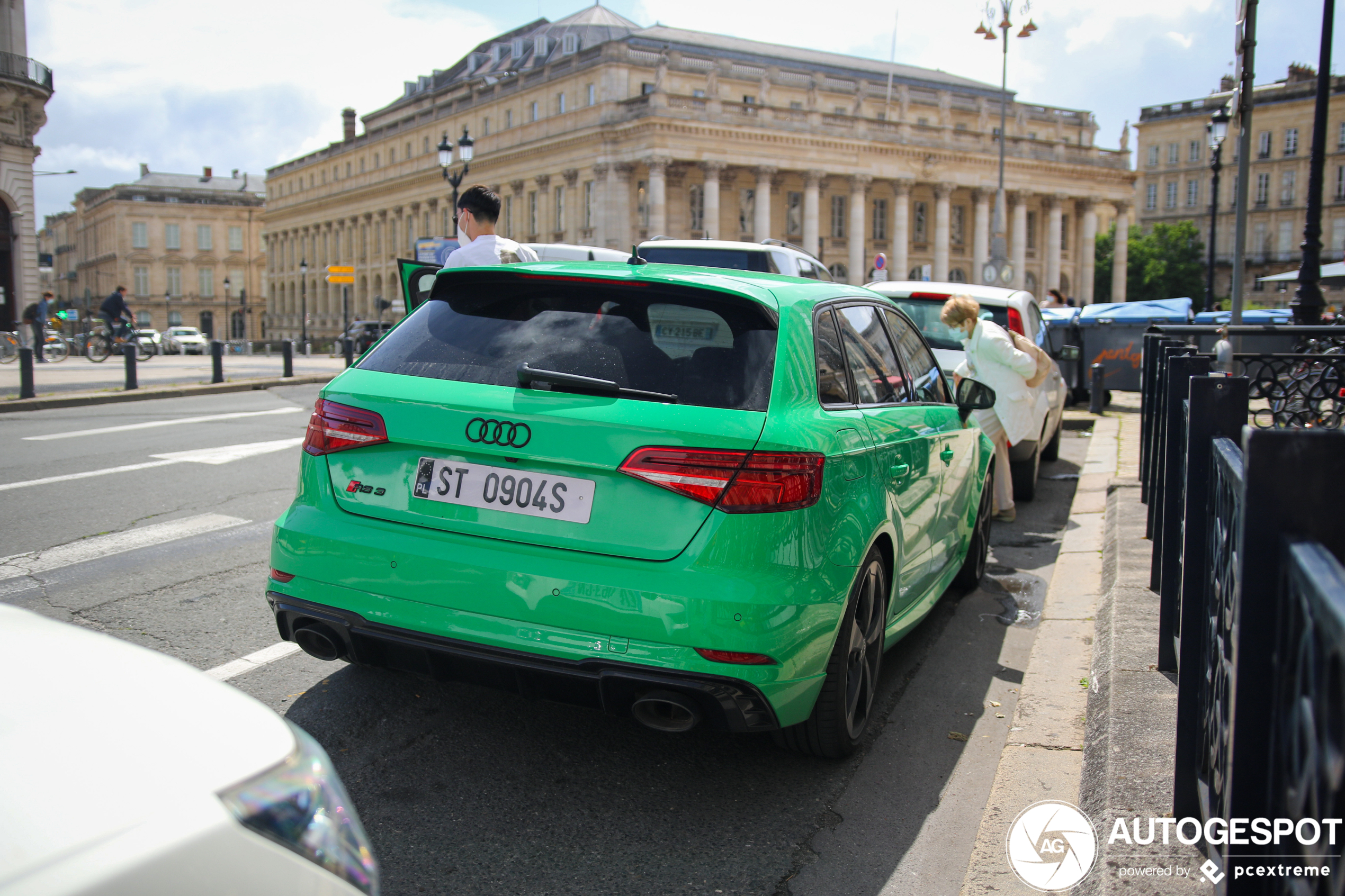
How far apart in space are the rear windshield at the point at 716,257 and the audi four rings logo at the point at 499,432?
1332cm

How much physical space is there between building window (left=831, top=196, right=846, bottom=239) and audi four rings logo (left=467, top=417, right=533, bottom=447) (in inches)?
3168

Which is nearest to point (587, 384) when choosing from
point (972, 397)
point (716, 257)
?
point (972, 397)

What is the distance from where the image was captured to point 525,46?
94250 mm

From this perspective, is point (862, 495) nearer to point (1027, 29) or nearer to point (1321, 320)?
point (1321, 320)

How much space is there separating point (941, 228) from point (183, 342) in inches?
2145

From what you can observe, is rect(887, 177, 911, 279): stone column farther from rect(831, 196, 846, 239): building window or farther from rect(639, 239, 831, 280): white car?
rect(639, 239, 831, 280): white car

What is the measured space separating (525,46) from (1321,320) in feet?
293

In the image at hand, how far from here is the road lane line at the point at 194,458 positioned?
8578 mm

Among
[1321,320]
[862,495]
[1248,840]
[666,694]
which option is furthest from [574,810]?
[1321,320]

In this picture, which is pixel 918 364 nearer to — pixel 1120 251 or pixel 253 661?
pixel 253 661

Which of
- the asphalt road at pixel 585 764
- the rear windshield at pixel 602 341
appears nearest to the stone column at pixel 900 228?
the asphalt road at pixel 585 764

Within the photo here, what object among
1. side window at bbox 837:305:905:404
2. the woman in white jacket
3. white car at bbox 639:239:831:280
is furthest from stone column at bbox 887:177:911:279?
side window at bbox 837:305:905:404

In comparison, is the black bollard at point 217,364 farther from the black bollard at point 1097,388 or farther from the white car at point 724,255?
the black bollard at point 1097,388

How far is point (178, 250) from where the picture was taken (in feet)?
397
